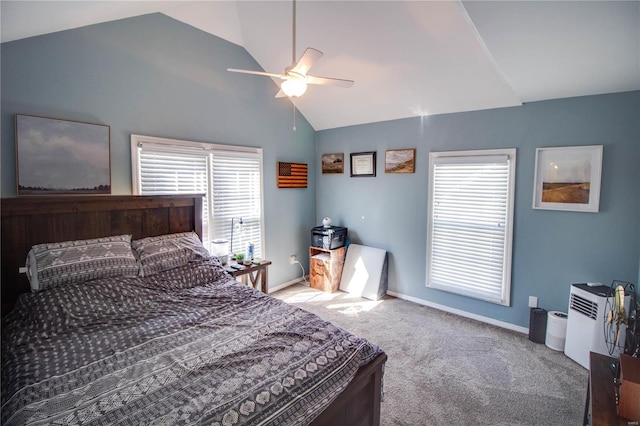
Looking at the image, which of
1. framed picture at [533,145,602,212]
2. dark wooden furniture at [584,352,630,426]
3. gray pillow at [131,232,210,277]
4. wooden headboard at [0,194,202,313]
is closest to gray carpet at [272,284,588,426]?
dark wooden furniture at [584,352,630,426]

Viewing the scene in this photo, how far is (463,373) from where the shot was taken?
2645 mm

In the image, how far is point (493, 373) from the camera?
8.67ft

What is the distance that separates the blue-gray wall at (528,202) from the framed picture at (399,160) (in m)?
0.06

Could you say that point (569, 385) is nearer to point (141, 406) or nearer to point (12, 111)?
point (141, 406)

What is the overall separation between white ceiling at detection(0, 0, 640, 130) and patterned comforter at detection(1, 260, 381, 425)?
69.5 inches

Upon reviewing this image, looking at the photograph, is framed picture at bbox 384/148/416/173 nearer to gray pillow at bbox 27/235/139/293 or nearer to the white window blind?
the white window blind

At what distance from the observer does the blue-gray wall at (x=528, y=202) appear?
276 cm

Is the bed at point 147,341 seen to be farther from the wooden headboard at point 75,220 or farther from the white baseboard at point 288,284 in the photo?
the white baseboard at point 288,284

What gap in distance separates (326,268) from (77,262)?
290cm

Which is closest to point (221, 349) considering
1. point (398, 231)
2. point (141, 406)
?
point (141, 406)

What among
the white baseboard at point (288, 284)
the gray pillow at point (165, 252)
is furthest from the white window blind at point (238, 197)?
the gray pillow at point (165, 252)

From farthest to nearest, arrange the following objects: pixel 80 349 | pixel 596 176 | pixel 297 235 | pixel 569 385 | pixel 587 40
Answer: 1. pixel 297 235
2. pixel 596 176
3. pixel 569 385
4. pixel 587 40
5. pixel 80 349

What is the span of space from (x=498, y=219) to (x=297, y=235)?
2696 millimetres

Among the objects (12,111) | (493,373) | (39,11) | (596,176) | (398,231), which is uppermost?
(39,11)
